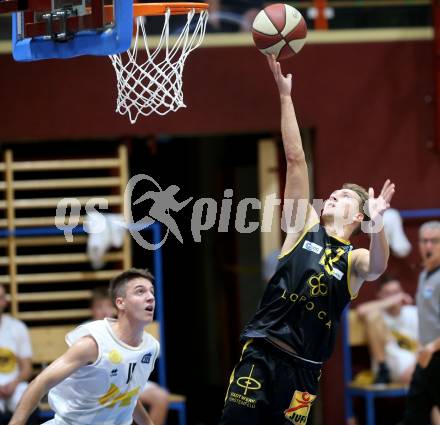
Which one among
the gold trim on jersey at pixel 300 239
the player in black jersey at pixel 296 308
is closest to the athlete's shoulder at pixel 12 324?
the player in black jersey at pixel 296 308

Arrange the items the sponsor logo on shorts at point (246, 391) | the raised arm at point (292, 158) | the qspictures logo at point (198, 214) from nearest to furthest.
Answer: the sponsor logo on shorts at point (246, 391) → the raised arm at point (292, 158) → the qspictures logo at point (198, 214)

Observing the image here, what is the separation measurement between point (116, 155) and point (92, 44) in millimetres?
3527

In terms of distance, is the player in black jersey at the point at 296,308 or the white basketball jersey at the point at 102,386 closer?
the player in black jersey at the point at 296,308

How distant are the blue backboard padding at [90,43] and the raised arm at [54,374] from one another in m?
1.65

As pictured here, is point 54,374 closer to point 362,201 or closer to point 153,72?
point 362,201

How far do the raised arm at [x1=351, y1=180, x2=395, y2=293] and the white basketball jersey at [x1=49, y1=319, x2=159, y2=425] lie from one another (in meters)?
1.31

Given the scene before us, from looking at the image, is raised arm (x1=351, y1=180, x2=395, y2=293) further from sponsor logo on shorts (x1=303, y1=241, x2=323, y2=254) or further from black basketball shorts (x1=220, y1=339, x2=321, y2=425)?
black basketball shorts (x1=220, y1=339, x2=321, y2=425)

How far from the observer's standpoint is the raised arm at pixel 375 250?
5621mm

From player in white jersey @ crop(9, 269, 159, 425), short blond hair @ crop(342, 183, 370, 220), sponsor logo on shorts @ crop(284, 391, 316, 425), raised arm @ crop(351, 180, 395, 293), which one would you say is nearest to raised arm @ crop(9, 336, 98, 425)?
player in white jersey @ crop(9, 269, 159, 425)

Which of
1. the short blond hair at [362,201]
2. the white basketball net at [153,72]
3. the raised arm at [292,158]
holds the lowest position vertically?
the short blond hair at [362,201]

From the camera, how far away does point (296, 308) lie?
5930 millimetres

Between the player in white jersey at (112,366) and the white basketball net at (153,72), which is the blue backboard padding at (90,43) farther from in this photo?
the player in white jersey at (112,366)

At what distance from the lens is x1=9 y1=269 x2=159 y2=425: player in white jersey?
6.11 m

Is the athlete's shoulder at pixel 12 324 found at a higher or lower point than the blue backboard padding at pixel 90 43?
lower
